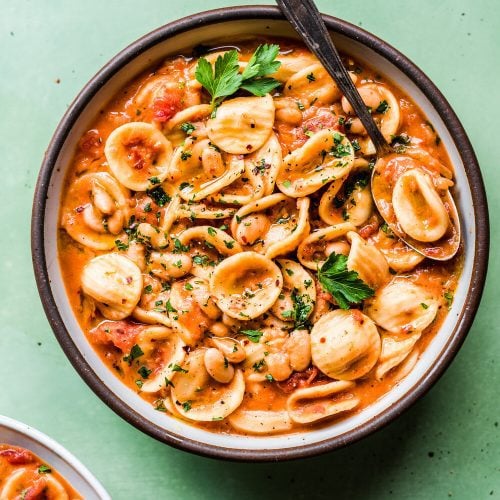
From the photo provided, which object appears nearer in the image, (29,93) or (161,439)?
(161,439)

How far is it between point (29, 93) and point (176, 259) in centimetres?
145

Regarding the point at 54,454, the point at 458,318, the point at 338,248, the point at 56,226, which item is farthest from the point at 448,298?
the point at 54,454

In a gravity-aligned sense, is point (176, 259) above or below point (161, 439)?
above

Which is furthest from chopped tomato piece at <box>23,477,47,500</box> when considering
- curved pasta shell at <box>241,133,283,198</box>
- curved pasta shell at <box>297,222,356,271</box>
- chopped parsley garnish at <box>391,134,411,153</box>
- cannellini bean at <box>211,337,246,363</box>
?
chopped parsley garnish at <box>391,134,411,153</box>

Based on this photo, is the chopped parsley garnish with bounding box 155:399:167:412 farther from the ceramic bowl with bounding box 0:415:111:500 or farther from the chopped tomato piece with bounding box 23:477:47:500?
the chopped tomato piece with bounding box 23:477:47:500

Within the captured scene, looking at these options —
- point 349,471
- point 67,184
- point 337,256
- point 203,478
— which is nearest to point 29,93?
point 67,184

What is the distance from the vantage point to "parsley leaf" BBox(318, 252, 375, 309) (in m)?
4.05

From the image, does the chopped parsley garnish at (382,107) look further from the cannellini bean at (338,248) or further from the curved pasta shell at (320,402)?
the curved pasta shell at (320,402)

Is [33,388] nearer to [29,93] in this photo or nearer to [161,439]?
[161,439]

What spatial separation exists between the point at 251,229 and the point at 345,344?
0.78m

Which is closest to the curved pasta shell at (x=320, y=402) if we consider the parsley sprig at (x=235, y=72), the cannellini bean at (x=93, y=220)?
the cannellini bean at (x=93, y=220)

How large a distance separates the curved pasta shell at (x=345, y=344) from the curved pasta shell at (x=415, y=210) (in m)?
0.54

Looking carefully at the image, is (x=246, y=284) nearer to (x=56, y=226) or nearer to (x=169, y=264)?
(x=169, y=264)

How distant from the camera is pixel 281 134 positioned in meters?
4.20
